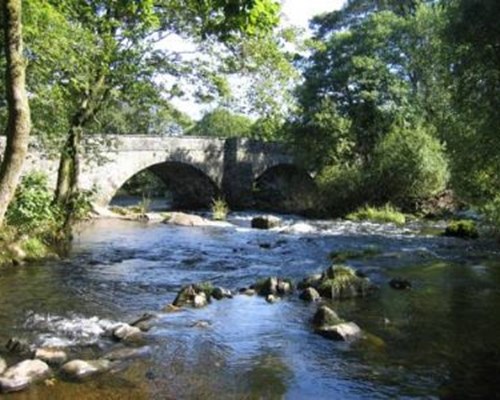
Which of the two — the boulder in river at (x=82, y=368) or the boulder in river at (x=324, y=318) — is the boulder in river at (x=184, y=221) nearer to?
the boulder in river at (x=324, y=318)

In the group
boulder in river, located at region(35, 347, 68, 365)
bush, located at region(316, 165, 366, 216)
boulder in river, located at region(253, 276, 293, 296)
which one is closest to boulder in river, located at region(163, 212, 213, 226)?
bush, located at region(316, 165, 366, 216)

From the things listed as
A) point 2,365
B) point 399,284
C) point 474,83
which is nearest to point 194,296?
point 399,284

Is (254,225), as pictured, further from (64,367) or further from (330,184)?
(64,367)

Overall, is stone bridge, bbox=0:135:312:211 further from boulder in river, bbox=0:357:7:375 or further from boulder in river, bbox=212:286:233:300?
boulder in river, bbox=0:357:7:375

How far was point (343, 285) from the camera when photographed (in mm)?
13055

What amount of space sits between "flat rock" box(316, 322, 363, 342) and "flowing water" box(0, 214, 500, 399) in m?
0.22

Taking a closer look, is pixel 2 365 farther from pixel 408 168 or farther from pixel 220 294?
pixel 408 168

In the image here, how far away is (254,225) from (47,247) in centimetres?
1230

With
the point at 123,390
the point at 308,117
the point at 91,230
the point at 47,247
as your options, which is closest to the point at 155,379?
the point at 123,390

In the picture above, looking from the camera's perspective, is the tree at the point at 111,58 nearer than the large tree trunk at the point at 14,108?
No

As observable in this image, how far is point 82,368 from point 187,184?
1375 inches

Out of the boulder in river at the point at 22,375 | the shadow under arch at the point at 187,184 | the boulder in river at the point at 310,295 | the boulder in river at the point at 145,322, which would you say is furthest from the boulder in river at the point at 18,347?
the shadow under arch at the point at 187,184

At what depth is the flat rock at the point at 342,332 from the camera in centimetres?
979

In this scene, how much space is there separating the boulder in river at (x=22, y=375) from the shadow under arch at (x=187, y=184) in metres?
29.5
